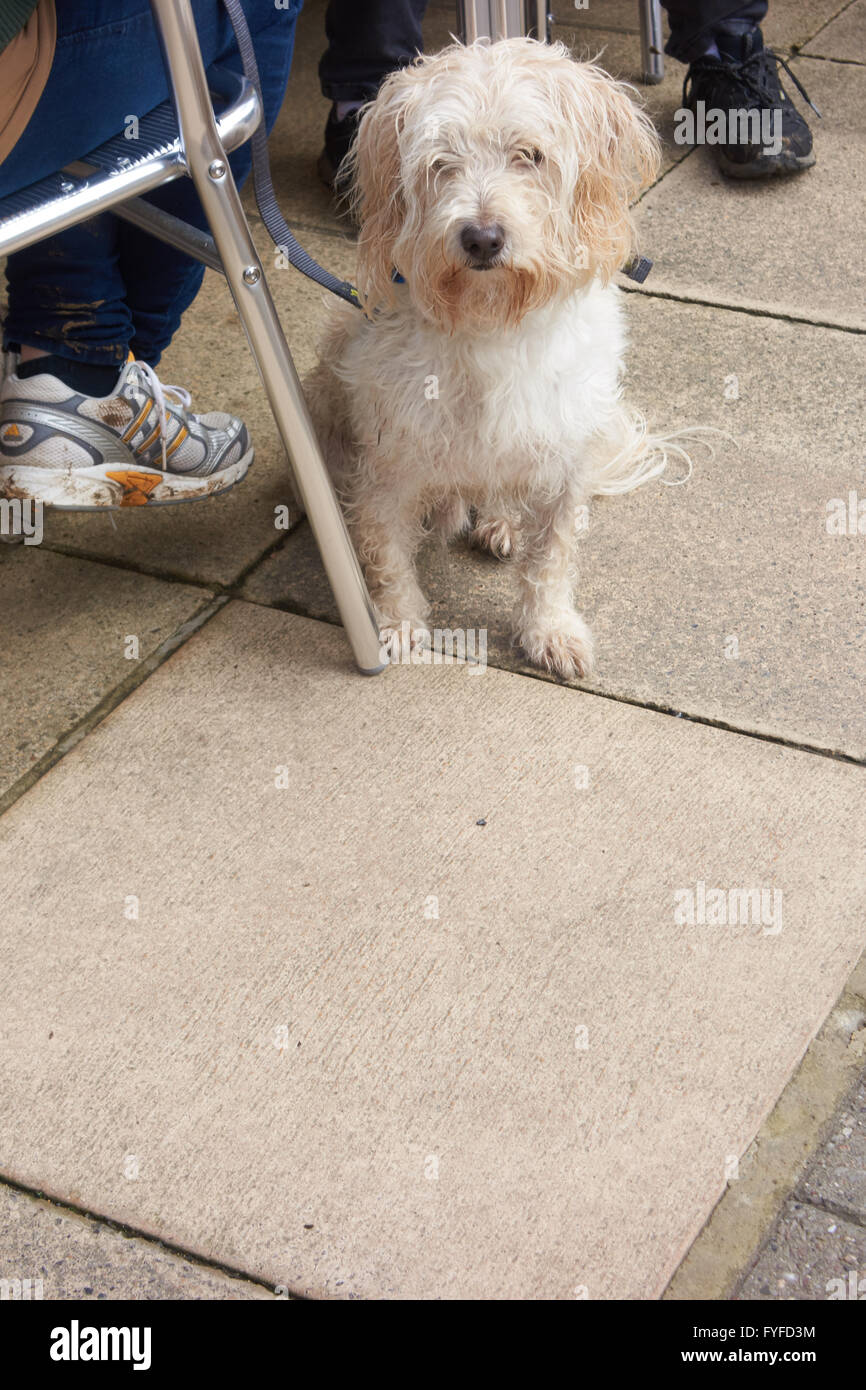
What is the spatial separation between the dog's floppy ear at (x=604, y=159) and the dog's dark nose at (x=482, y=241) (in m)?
0.22

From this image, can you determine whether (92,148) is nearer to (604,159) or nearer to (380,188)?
(380,188)

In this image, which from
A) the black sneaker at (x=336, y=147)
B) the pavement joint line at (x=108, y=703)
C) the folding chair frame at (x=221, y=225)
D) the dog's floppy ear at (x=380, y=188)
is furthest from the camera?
the black sneaker at (x=336, y=147)

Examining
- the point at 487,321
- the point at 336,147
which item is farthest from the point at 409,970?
the point at 336,147

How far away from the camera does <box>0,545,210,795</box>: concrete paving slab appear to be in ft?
8.86

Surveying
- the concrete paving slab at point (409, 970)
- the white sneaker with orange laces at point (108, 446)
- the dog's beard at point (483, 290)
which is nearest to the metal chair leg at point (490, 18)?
the white sneaker with orange laces at point (108, 446)

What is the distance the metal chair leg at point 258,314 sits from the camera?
210 cm

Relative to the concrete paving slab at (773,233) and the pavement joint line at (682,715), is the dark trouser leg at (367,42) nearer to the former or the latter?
the concrete paving slab at (773,233)

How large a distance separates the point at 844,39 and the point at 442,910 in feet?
15.5

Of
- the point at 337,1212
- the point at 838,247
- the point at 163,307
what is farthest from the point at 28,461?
the point at 838,247

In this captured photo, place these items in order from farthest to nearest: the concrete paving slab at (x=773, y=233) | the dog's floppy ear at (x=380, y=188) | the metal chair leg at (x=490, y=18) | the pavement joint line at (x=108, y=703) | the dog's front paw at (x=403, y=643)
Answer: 1. the concrete paving slab at (x=773, y=233)
2. the metal chair leg at (x=490, y=18)
3. the dog's front paw at (x=403, y=643)
4. the pavement joint line at (x=108, y=703)
5. the dog's floppy ear at (x=380, y=188)

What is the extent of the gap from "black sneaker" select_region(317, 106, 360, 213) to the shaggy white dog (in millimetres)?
1651

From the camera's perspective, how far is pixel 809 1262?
1829mm

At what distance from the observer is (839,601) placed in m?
2.94

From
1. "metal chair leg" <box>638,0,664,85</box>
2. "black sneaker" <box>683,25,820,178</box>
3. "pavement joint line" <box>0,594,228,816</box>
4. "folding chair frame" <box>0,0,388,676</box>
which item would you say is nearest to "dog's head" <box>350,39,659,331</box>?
"folding chair frame" <box>0,0,388,676</box>
